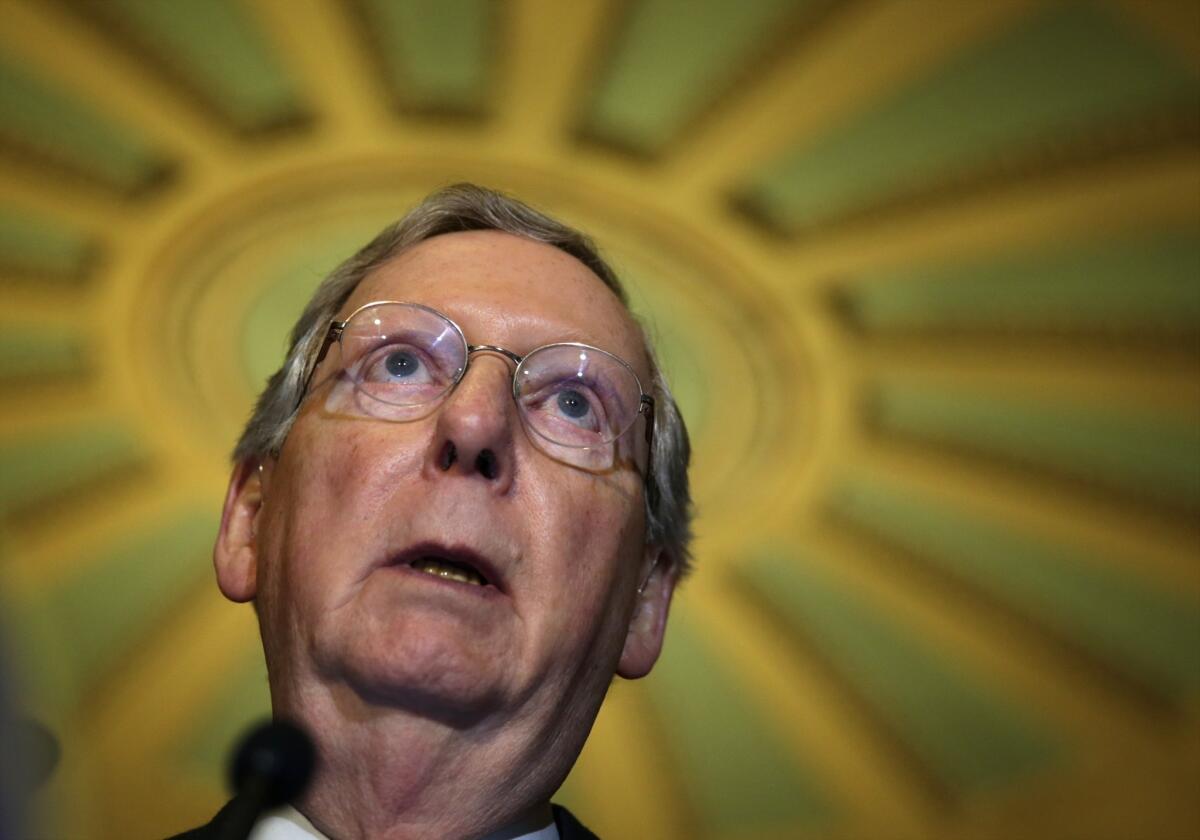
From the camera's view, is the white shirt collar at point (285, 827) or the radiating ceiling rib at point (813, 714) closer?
the white shirt collar at point (285, 827)

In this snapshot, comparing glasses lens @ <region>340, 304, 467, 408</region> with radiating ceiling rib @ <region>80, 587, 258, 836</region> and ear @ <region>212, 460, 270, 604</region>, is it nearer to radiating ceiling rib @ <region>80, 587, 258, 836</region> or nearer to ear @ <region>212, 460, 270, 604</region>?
ear @ <region>212, 460, 270, 604</region>

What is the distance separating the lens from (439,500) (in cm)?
124

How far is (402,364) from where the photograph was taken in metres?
1.42

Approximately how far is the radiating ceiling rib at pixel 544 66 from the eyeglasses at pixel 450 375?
68.0 inches

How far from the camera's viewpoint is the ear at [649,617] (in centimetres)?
153

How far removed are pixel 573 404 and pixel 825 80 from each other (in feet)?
6.19

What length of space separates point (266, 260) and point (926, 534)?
92.9 inches

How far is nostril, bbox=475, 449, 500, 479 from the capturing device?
1277mm

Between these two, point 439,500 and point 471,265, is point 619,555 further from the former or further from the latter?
point 471,265

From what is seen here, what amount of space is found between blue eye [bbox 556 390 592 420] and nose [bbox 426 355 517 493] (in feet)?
0.33

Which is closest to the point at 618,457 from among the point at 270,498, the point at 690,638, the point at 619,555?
the point at 619,555

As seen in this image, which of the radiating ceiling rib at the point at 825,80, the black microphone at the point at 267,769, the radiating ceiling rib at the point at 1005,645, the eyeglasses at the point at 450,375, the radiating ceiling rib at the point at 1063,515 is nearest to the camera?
the black microphone at the point at 267,769

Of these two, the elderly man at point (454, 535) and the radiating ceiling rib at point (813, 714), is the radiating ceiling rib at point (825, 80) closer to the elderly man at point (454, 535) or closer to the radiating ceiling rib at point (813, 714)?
the elderly man at point (454, 535)

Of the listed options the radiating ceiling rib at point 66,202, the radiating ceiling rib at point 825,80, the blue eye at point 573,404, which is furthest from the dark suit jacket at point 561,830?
the radiating ceiling rib at point 66,202
